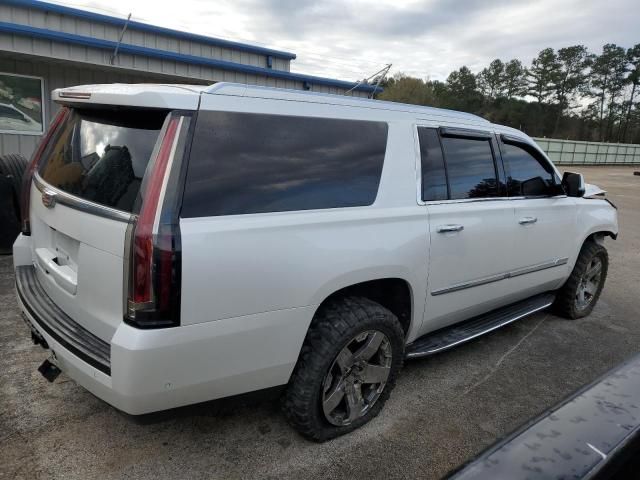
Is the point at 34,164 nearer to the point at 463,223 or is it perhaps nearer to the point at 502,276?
the point at 463,223

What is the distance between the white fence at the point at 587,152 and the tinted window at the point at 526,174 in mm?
30002

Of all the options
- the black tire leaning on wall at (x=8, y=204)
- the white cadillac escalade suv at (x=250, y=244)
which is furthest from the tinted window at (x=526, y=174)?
the black tire leaning on wall at (x=8, y=204)

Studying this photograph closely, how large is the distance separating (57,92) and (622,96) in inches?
2967

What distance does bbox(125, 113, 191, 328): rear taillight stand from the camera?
1.91 metres

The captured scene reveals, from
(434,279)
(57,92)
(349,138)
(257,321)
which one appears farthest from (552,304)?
(57,92)

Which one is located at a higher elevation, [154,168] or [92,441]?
[154,168]

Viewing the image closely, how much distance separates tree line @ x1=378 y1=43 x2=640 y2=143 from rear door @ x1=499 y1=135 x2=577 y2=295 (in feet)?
187

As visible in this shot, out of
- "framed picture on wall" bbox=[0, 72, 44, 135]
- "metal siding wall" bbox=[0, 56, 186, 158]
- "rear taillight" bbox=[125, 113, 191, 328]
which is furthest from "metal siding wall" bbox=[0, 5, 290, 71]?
"rear taillight" bbox=[125, 113, 191, 328]

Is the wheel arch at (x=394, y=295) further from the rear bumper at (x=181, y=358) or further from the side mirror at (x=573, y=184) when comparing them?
the side mirror at (x=573, y=184)

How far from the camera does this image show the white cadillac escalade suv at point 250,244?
6.52 feet

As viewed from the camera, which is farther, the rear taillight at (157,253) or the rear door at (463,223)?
the rear door at (463,223)

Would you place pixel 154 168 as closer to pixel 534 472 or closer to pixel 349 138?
pixel 349 138

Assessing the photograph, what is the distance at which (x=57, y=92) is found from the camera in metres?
2.70

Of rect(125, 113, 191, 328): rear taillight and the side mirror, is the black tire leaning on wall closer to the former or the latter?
rect(125, 113, 191, 328): rear taillight
